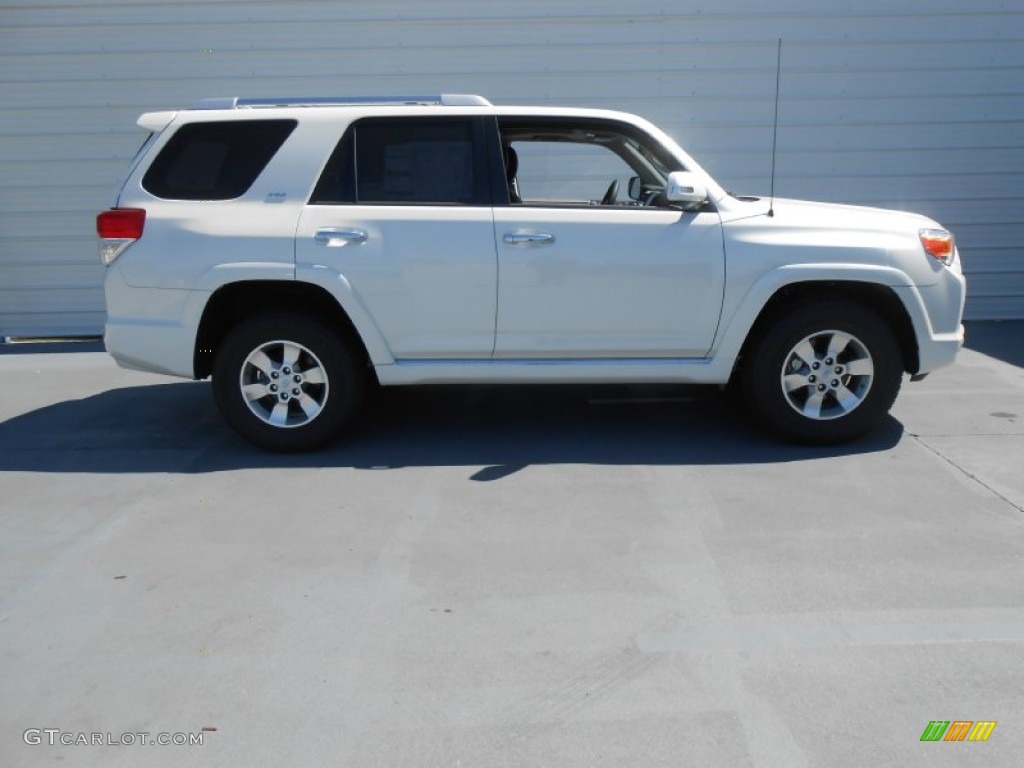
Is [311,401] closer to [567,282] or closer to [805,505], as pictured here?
[567,282]

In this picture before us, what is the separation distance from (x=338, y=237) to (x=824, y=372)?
2.81 metres

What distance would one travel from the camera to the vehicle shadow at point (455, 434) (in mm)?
Result: 5547

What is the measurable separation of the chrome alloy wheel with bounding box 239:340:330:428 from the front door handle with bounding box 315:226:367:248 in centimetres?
62

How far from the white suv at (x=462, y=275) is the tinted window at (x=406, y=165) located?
0.01 metres

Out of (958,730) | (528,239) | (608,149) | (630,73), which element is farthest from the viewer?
(630,73)

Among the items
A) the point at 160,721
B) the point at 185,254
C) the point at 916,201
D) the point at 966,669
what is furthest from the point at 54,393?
the point at 916,201

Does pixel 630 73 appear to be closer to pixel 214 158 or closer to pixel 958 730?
pixel 214 158

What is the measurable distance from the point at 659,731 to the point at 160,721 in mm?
1528

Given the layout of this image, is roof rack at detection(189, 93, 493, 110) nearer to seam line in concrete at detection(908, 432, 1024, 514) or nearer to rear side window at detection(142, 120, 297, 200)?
rear side window at detection(142, 120, 297, 200)

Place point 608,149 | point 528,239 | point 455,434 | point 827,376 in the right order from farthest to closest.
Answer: point 608,149, point 455,434, point 827,376, point 528,239

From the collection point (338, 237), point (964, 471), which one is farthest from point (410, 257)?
point (964, 471)

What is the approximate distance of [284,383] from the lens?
5566mm

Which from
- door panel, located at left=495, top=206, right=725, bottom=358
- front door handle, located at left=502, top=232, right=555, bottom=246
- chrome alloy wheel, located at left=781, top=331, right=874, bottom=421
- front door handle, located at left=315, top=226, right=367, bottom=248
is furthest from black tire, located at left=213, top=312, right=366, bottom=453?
chrome alloy wheel, located at left=781, top=331, right=874, bottom=421

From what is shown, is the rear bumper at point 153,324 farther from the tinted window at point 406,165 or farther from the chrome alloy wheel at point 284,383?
the tinted window at point 406,165
